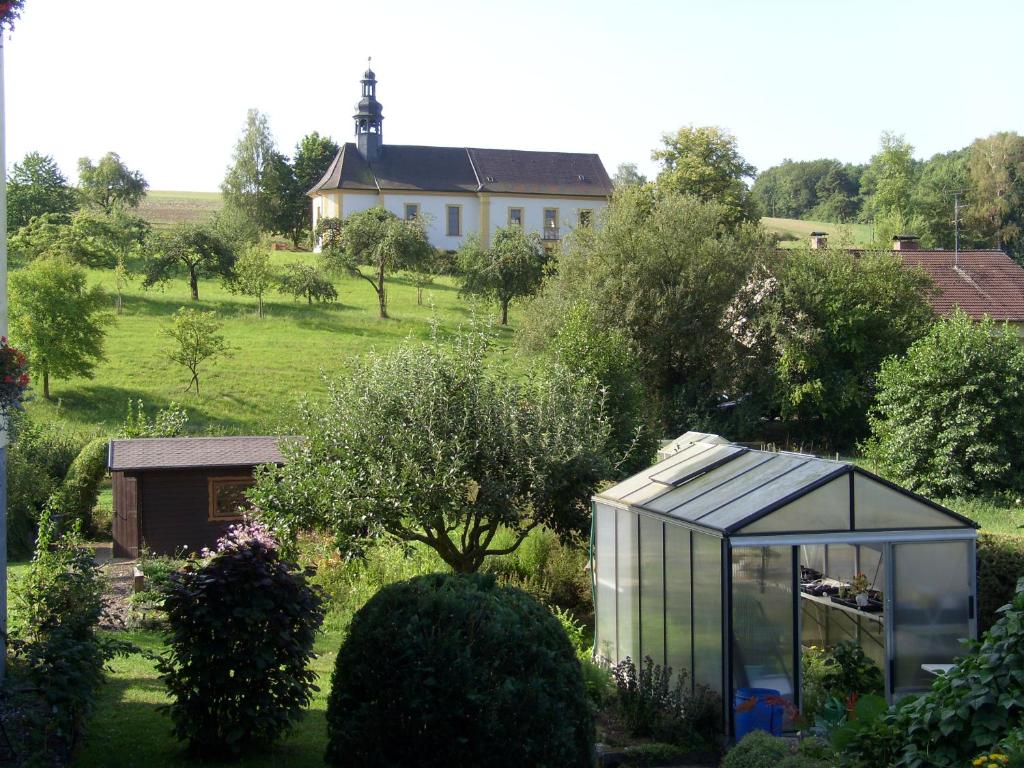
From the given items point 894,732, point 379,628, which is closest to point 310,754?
point 379,628

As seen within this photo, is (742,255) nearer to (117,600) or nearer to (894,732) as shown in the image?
(117,600)

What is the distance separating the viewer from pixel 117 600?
16.0 metres

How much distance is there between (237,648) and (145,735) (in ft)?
5.75

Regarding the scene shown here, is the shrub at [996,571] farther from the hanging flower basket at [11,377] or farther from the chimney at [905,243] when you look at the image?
the chimney at [905,243]

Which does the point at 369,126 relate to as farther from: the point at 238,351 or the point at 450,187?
the point at 238,351

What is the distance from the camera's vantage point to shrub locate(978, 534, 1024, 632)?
13.0 meters

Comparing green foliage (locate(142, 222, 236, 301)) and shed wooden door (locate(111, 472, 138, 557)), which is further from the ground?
green foliage (locate(142, 222, 236, 301))

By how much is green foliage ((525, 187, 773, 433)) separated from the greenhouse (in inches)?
693

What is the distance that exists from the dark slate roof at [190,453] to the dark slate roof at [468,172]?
133ft

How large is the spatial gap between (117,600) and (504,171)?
51637mm

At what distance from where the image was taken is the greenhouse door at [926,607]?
1080 centimetres

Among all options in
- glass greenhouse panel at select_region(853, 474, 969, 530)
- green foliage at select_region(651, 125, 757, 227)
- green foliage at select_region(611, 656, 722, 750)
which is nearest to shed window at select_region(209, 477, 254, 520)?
green foliage at select_region(611, 656, 722, 750)

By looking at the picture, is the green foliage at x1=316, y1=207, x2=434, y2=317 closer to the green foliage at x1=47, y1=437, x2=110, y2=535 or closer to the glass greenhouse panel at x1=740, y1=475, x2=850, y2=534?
the green foliage at x1=47, y1=437, x2=110, y2=535

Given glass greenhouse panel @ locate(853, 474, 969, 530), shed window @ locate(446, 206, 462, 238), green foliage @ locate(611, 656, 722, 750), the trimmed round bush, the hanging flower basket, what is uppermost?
shed window @ locate(446, 206, 462, 238)
